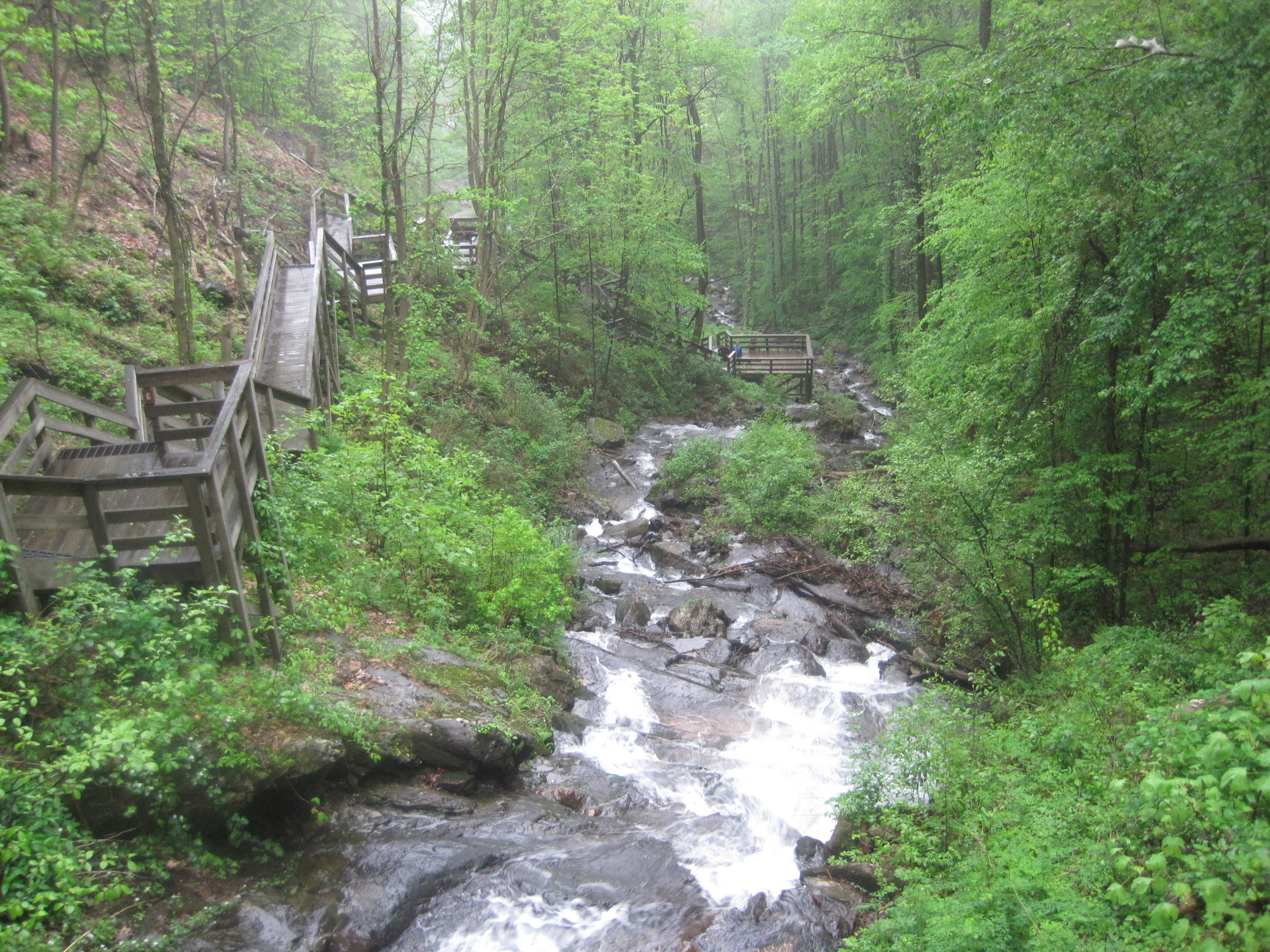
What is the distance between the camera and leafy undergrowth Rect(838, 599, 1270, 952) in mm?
3281

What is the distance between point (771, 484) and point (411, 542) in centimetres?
942

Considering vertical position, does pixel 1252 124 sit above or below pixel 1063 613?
above

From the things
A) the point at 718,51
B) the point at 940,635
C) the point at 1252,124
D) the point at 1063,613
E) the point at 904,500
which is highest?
the point at 718,51

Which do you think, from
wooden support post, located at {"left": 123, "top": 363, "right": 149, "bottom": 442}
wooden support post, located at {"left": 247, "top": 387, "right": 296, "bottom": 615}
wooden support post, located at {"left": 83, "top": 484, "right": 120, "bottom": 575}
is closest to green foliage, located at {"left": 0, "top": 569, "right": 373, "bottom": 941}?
wooden support post, located at {"left": 83, "top": 484, "right": 120, "bottom": 575}

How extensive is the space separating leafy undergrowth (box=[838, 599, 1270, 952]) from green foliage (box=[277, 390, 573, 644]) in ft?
15.5

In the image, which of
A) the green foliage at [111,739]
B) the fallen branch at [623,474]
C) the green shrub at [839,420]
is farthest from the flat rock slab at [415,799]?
the green shrub at [839,420]

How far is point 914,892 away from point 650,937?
6.66ft

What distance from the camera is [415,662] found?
773cm

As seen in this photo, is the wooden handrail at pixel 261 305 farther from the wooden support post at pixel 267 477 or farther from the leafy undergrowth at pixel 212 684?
the wooden support post at pixel 267 477

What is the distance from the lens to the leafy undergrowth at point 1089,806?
328cm

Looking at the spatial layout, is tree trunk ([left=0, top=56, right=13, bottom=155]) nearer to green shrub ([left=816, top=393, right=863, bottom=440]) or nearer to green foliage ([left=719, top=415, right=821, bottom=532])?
green foliage ([left=719, top=415, right=821, bottom=532])

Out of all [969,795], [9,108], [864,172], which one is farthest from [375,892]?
[864,172]

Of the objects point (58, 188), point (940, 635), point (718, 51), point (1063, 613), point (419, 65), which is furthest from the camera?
point (718, 51)

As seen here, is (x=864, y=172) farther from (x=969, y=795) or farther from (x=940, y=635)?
(x=969, y=795)
